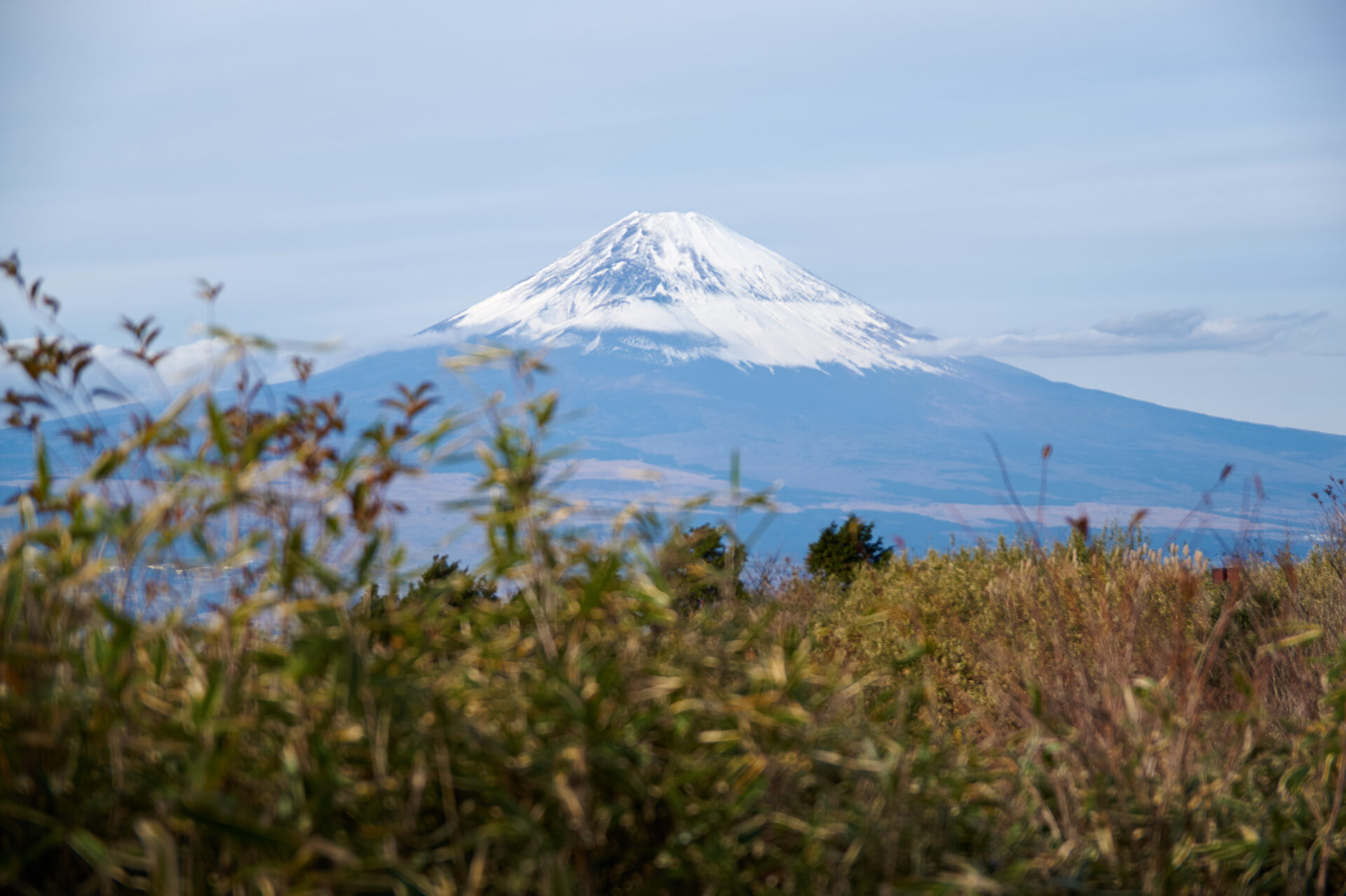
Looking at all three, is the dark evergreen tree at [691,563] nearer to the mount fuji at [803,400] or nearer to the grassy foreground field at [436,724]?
the grassy foreground field at [436,724]

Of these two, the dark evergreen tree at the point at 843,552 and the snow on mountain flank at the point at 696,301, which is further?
the snow on mountain flank at the point at 696,301

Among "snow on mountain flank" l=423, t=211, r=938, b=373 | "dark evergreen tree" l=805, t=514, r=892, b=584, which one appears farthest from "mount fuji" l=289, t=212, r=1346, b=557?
"dark evergreen tree" l=805, t=514, r=892, b=584

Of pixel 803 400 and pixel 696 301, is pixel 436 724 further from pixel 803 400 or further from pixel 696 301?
pixel 696 301

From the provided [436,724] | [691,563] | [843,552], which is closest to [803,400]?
[843,552]

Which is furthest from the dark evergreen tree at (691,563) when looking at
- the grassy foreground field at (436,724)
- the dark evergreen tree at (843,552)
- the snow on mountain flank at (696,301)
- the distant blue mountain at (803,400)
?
the snow on mountain flank at (696,301)

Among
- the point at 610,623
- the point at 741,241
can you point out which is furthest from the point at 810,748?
the point at 741,241

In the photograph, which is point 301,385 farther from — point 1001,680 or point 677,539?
point 1001,680

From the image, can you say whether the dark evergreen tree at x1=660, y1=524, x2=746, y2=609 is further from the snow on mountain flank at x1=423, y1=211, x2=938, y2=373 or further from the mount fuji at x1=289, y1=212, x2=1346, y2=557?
the snow on mountain flank at x1=423, y1=211, x2=938, y2=373

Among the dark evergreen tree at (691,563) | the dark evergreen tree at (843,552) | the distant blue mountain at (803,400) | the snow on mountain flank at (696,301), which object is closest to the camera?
the dark evergreen tree at (691,563)

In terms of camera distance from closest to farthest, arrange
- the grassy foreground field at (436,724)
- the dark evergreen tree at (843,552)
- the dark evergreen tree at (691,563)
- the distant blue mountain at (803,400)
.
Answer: the grassy foreground field at (436,724), the dark evergreen tree at (691,563), the dark evergreen tree at (843,552), the distant blue mountain at (803,400)
